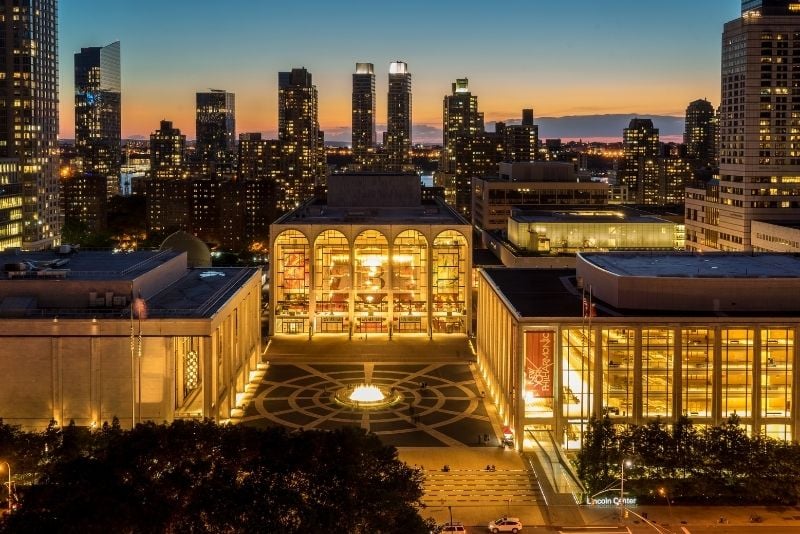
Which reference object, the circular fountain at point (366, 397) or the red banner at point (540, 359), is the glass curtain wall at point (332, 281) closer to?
the circular fountain at point (366, 397)

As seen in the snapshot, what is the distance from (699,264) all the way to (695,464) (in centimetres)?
2984

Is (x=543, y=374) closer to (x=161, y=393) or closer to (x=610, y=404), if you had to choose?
(x=610, y=404)

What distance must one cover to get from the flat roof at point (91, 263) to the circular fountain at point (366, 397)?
853 inches

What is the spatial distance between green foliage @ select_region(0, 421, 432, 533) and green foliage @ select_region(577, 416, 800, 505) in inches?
691

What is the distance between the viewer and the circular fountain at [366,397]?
8056 cm

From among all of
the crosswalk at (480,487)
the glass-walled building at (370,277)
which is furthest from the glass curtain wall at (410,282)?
the crosswalk at (480,487)

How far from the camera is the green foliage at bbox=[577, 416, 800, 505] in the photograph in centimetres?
5706

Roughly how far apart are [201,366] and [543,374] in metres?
29.0

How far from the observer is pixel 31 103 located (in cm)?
18675

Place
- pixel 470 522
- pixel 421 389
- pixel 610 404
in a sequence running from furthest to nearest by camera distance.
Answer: pixel 421 389 → pixel 610 404 → pixel 470 522

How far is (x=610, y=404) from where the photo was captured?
212 feet

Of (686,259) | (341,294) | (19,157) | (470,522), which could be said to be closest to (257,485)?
(470,522)

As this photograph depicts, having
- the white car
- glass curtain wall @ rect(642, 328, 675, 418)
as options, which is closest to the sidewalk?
the white car

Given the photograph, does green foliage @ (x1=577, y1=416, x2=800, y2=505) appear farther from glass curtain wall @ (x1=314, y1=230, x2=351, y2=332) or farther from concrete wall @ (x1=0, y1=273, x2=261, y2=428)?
glass curtain wall @ (x1=314, y1=230, x2=351, y2=332)
